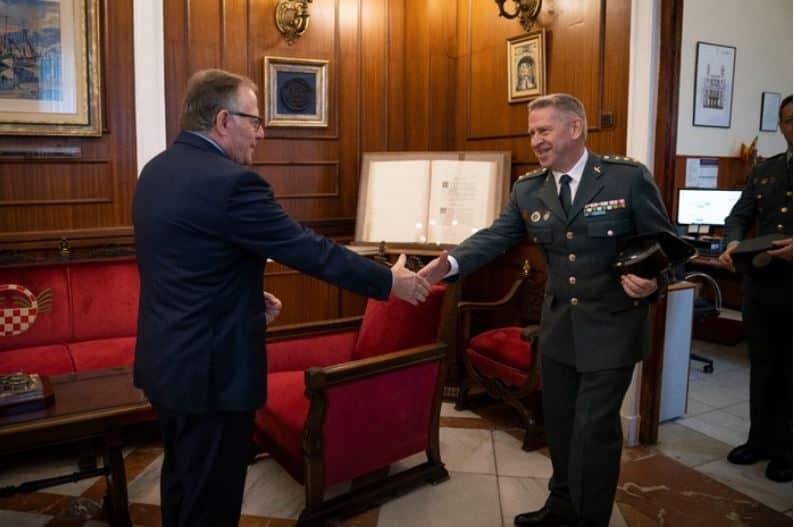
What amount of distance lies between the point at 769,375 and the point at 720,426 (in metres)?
0.63

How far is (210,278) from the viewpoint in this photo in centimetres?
164

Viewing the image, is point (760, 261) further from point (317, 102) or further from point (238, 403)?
point (317, 102)

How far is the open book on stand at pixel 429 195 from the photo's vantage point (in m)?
3.81

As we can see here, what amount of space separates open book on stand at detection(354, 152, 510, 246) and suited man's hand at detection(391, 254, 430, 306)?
165cm

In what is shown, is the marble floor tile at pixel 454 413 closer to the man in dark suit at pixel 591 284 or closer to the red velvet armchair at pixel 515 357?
the red velvet armchair at pixel 515 357

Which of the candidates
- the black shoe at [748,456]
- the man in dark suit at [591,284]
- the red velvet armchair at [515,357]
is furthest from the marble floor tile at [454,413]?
the man in dark suit at [591,284]

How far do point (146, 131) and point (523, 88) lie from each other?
2155 mm

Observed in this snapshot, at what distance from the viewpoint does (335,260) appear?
181 centimetres

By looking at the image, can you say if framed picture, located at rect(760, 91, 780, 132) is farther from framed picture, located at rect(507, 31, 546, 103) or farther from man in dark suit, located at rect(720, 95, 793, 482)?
man in dark suit, located at rect(720, 95, 793, 482)

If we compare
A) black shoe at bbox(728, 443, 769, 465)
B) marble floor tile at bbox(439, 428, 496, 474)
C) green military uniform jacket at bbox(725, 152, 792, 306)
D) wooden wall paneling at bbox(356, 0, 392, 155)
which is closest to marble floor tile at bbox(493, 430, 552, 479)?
marble floor tile at bbox(439, 428, 496, 474)

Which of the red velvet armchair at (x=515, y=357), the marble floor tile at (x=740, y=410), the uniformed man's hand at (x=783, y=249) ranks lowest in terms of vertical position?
the marble floor tile at (x=740, y=410)

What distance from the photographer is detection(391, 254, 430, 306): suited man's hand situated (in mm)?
2020

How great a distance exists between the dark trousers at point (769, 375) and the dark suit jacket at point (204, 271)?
2.24 metres

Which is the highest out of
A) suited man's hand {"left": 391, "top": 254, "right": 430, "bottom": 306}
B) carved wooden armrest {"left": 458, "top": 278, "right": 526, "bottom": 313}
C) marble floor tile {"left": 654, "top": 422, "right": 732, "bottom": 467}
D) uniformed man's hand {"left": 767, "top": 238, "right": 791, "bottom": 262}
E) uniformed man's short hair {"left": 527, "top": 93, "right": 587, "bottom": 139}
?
uniformed man's short hair {"left": 527, "top": 93, "right": 587, "bottom": 139}
